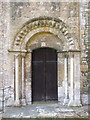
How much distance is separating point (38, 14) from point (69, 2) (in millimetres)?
1385

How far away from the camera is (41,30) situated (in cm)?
803

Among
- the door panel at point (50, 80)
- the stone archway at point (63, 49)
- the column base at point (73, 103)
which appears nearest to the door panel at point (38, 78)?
the door panel at point (50, 80)

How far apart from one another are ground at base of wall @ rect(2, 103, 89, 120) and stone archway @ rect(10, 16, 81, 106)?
47 cm

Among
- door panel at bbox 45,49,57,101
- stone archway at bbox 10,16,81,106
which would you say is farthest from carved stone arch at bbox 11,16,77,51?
door panel at bbox 45,49,57,101

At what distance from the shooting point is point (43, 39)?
8.27 metres

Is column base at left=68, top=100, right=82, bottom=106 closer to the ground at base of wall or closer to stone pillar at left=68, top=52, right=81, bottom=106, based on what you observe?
stone pillar at left=68, top=52, right=81, bottom=106


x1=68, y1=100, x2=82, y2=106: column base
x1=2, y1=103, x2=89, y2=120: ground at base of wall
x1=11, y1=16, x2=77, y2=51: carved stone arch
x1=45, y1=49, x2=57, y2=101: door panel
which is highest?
x1=11, y1=16, x2=77, y2=51: carved stone arch

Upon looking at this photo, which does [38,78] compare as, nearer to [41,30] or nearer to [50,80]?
[50,80]

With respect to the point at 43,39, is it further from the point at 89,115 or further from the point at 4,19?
the point at 89,115

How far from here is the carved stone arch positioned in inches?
311

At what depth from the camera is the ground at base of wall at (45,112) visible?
647 centimetres

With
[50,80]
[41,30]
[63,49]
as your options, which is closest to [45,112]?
[50,80]

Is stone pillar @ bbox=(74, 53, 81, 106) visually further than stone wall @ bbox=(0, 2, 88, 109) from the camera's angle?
No

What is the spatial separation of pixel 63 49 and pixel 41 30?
3.98ft
